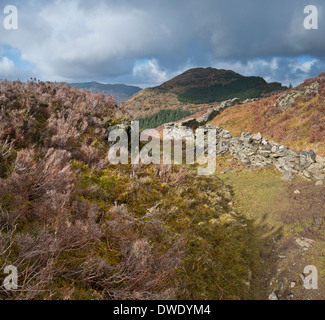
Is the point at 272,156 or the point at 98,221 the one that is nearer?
the point at 98,221

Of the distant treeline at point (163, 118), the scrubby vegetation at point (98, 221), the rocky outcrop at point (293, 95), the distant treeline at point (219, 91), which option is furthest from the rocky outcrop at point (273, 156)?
the distant treeline at point (219, 91)

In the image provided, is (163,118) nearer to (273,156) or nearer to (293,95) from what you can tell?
(293,95)

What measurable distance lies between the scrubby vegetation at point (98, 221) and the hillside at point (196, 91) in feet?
334

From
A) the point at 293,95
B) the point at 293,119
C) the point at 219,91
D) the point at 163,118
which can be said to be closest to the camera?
the point at 293,119

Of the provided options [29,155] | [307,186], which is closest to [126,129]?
[29,155]

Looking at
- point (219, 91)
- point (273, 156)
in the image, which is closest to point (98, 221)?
point (273, 156)

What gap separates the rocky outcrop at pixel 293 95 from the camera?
74.3 ft

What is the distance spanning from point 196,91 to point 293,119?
14419 cm

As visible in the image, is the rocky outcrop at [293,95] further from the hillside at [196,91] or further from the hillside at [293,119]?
the hillside at [196,91]

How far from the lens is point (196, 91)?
512ft

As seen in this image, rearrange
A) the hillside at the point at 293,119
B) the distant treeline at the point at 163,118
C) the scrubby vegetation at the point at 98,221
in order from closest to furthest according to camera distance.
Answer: the scrubby vegetation at the point at 98,221, the hillside at the point at 293,119, the distant treeline at the point at 163,118

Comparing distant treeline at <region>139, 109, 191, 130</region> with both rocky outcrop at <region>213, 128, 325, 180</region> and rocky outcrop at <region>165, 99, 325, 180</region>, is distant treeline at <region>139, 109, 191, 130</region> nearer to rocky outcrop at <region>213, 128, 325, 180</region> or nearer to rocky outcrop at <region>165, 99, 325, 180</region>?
rocky outcrop at <region>165, 99, 325, 180</region>

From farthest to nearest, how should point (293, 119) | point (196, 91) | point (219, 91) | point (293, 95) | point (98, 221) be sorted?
point (196, 91) < point (219, 91) < point (293, 95) < point (293, 119) < point (98, 221)
